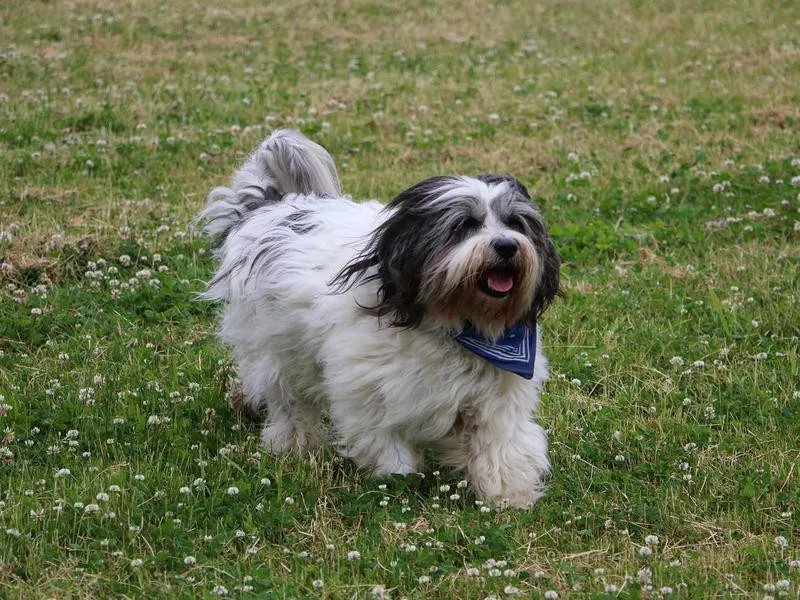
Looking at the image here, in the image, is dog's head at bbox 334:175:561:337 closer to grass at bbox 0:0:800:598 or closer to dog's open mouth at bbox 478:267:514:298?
dog's open mouth at bbox 478:267:514:298

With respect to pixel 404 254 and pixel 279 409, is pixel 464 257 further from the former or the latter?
pixel 279 409

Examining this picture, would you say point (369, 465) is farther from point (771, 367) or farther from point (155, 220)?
point (155, 220)

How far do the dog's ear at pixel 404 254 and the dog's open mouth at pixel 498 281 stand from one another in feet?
0.85

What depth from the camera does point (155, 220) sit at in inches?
378

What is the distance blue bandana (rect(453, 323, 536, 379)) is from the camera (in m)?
5.45

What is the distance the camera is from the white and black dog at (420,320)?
5301mm

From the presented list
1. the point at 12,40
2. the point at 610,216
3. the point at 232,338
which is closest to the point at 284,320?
the point at 232,338

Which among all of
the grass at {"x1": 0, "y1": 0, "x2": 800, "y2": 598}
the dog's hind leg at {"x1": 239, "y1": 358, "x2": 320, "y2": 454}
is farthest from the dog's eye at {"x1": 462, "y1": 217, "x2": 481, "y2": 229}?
the dog's hind leg at {"x1": 239, "y1": 358, "x2": 320, "y2": 454}

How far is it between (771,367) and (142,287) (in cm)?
416

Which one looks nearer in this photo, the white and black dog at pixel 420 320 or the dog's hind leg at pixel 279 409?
the white and black dog at pixel 420 320

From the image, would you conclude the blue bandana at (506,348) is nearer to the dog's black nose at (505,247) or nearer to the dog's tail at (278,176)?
the dog's black nose at (505,247)

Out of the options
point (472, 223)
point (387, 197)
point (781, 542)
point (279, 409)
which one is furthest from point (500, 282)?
point (387, 197)

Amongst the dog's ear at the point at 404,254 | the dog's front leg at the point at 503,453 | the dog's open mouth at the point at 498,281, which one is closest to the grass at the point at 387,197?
the dog's front leg at the point at 503,453

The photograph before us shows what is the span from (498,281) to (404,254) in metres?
0.44
